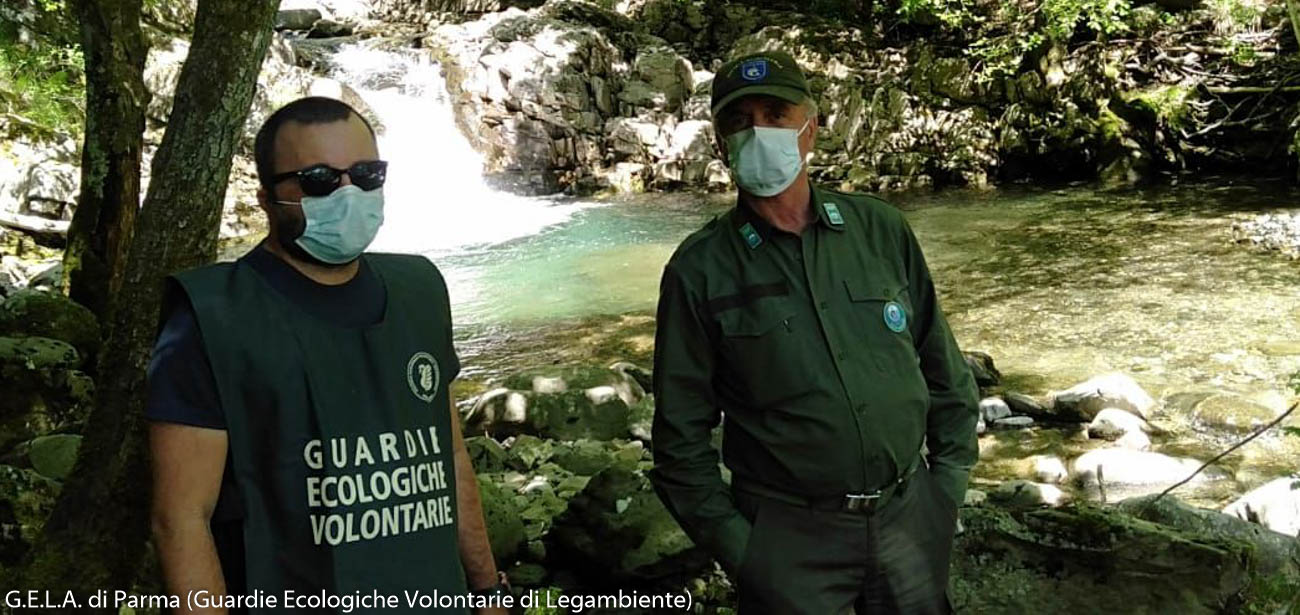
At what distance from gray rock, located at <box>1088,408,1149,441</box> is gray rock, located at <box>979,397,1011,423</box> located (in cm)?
60

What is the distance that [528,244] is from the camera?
53.8ft

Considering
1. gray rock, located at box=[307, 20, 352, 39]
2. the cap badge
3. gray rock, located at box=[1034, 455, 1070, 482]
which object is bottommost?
gray rock, located at box=[1034, 455, 1070, 482]

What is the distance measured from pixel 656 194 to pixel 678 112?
274cm

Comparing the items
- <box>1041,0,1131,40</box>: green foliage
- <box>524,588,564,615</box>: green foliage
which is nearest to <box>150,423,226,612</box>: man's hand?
<box>524,588,564,615</box>: green foliage

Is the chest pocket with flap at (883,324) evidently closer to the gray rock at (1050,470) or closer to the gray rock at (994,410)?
the gray rock at (1050,470)

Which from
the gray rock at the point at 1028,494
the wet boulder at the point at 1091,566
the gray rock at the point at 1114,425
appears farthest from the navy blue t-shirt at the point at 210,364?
the gray rock at the point at 1114,425

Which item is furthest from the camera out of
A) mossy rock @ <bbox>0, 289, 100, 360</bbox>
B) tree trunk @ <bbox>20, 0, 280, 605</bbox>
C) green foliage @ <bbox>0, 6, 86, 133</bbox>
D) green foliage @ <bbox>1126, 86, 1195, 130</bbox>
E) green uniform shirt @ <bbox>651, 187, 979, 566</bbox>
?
green foliage @ <bbox>1126, 86, 1195, 130</bbox>

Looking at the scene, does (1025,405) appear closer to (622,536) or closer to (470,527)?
(622,536)

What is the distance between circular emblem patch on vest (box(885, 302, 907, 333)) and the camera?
2562 millimetres

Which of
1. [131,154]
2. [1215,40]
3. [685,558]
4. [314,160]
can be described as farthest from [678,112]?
[314,160]

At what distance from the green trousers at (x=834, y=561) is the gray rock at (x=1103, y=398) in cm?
517

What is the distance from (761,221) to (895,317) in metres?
0.42

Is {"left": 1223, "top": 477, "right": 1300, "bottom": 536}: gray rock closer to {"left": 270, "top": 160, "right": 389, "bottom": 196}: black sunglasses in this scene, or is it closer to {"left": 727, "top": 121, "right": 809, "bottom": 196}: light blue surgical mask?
{"left": 727, "top": 121, "right": 809, "bottom": 196}: light blue surgical mask

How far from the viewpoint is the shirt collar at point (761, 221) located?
2.57m
